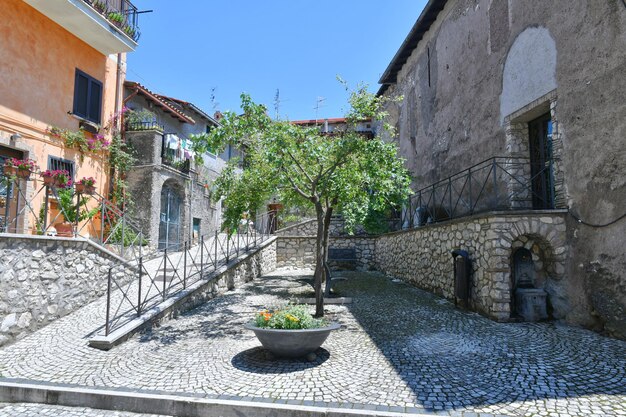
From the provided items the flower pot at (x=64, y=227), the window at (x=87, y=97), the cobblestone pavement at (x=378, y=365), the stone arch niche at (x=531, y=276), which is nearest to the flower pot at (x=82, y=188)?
the flower pot at (x=64, y=227)

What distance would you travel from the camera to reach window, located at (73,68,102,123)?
37.7ft

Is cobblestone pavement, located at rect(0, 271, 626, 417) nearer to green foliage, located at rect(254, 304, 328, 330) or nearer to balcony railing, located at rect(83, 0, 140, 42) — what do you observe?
green foliage, located at rect(254, 304, 328, 330)

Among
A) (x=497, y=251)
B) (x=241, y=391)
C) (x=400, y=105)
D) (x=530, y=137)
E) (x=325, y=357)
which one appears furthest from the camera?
(x=400, y=105)

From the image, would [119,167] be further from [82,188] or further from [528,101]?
[528,101]

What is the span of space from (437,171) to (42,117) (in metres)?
11.9

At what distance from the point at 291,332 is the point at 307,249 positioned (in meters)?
12.4

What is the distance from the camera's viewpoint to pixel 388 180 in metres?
7.84

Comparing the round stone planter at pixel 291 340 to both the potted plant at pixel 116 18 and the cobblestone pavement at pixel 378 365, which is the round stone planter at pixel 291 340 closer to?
the cobblestone pavement at pixel 378 365

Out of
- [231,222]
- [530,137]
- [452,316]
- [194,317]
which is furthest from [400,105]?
[194,317]

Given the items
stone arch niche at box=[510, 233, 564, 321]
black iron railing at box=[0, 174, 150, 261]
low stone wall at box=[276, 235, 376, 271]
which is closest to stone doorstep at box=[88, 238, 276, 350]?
black iron railing at box=[0, 174, 150, 261]

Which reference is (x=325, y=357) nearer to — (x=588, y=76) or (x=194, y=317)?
(x=194, y=317)

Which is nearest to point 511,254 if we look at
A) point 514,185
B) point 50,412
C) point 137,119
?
point 514,185

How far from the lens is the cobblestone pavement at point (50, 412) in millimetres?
4211

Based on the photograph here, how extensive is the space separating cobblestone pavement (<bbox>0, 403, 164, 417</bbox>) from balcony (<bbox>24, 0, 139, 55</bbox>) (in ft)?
33.0
